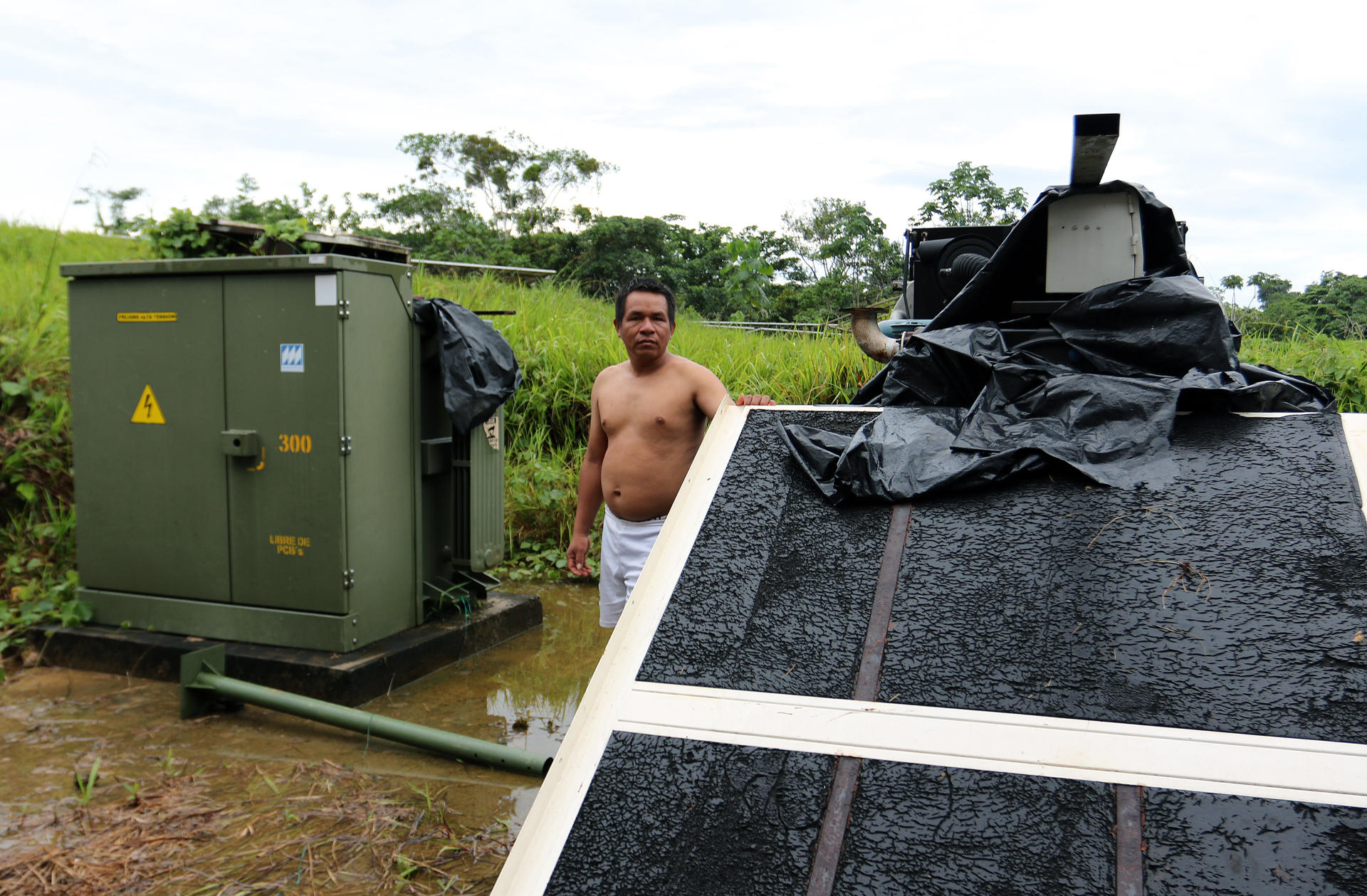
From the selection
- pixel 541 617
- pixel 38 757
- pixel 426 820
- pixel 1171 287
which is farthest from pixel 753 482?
pixel 541 617

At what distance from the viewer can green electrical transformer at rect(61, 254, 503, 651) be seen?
4410mm

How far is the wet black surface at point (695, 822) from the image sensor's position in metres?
1.21

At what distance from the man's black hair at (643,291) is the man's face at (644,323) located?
1cm

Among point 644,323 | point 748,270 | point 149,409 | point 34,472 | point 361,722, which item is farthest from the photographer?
point 748,270

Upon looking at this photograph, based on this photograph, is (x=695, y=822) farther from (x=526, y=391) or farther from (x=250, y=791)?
(x=526, y=391)

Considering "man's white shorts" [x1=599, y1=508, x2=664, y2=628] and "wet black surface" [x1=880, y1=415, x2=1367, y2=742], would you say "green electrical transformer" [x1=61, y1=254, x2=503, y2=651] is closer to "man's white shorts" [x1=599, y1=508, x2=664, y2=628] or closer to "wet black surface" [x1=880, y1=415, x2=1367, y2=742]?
"man's white shorts" [x1=599, y1=508, x2=664, y2=628]

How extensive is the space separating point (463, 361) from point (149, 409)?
1.69 metres

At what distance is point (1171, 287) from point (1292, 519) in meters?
0.83

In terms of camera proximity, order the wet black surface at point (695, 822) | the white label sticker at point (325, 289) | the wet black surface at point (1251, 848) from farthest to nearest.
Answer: the white label sticker at point (325, 289)
the wet black surface at point (695, 822)
the wet black surface at point (1251, 848)

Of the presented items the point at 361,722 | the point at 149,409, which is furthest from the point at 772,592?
the point at 149,409

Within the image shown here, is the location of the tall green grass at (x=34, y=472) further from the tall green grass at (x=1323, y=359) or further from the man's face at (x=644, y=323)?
the tall green grass at (x=1323, y=359)

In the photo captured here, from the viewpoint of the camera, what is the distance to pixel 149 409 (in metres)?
4.74

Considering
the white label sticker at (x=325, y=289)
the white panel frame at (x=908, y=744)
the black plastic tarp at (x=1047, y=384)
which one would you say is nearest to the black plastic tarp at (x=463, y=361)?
the white label sticker at (x=325, y=289)

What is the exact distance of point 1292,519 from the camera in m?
1.55
